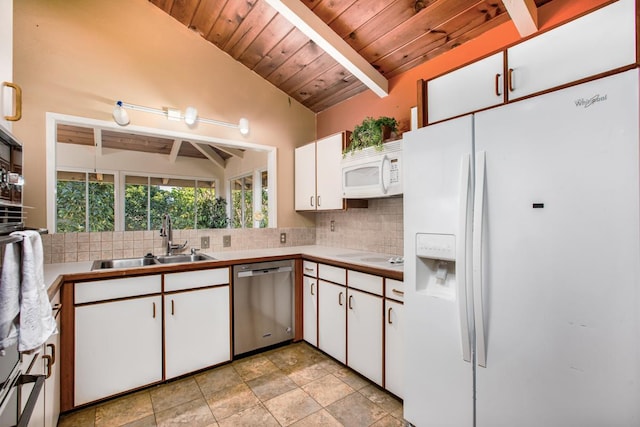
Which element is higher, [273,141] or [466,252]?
[273,141]

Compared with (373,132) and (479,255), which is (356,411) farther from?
(373,132)

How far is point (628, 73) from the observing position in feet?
3.40

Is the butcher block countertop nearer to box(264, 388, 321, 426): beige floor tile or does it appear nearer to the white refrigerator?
the white refrigerator

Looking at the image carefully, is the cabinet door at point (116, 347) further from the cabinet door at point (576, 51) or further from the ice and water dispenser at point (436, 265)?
the cabinet door at point (576, 51)

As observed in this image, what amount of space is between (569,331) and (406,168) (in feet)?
3.28

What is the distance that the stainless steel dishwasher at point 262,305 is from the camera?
253cm

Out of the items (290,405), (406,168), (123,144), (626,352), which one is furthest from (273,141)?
(626,352)

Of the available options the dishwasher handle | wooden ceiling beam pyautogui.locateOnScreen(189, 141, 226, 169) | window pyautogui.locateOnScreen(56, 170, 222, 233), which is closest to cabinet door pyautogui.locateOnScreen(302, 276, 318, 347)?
the dishwasher handle

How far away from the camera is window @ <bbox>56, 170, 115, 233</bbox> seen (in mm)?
2955

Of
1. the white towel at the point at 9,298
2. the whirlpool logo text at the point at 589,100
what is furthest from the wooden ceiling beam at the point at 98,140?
the whirlpool logo text at the point at 589,100

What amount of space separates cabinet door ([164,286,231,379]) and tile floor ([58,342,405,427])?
12 cm

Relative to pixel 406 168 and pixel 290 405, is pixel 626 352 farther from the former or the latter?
pixel 290 405

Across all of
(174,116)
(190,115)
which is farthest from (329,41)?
(174,116)

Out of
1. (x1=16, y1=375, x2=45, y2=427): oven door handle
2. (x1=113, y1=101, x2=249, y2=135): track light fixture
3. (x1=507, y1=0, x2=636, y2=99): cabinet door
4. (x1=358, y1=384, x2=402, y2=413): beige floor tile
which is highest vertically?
(x1=113, y1=101, x2=249, y2=135): track light fixture
